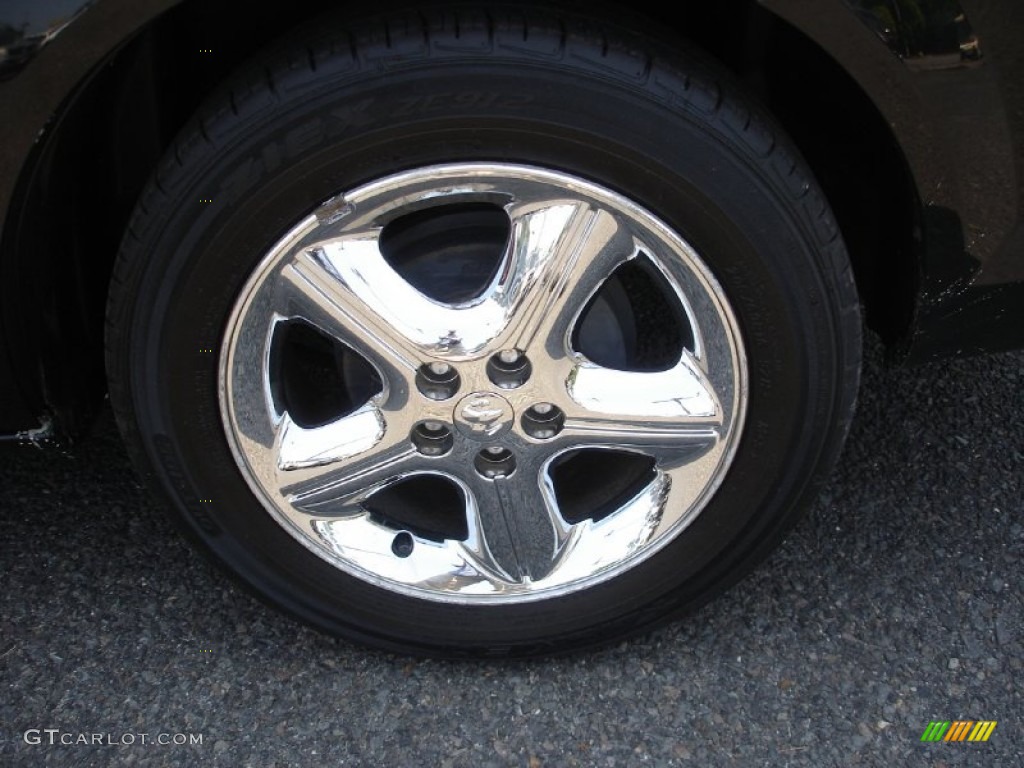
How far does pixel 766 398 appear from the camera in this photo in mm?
1749

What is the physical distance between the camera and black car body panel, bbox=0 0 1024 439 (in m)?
1.45

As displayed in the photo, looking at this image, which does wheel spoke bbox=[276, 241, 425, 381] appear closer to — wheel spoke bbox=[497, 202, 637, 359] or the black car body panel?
wheel spoke bbox=[497, 202, 637, 359]

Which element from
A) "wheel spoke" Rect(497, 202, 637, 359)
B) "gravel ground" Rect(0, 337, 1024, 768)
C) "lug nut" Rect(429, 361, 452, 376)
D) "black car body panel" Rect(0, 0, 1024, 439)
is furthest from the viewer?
"gravel ground" Rect(0, 337, 1024, 768)

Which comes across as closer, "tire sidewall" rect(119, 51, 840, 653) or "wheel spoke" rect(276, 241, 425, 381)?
"tire sidewall" rect(119, 51, 840, 653)

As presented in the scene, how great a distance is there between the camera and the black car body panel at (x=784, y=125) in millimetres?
1445

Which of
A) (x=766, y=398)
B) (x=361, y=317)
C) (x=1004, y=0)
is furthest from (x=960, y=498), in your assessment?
(x=361, y=317)

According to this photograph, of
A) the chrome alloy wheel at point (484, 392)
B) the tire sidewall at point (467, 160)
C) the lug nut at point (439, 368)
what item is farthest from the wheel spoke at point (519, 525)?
the lug nut at point (439, 368)

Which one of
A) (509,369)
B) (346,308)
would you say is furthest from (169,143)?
(509,369)

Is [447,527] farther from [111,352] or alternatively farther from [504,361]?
[111,352]

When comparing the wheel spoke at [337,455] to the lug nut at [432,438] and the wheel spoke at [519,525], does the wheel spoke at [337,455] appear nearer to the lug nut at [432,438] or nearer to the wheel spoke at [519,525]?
the lug nut at [432,438]

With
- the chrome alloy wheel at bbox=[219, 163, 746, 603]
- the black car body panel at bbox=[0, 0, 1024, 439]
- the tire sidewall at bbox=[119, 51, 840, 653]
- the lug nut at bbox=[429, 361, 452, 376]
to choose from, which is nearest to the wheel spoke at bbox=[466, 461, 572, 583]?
the chrome alloy wheel at bbox=[219, 163, 746, 603]

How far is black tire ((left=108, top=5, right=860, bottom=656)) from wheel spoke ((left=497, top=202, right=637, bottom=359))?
0.23 ft

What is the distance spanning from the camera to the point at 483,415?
1.79 metres

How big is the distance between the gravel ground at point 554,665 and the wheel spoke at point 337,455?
1.24 ft
